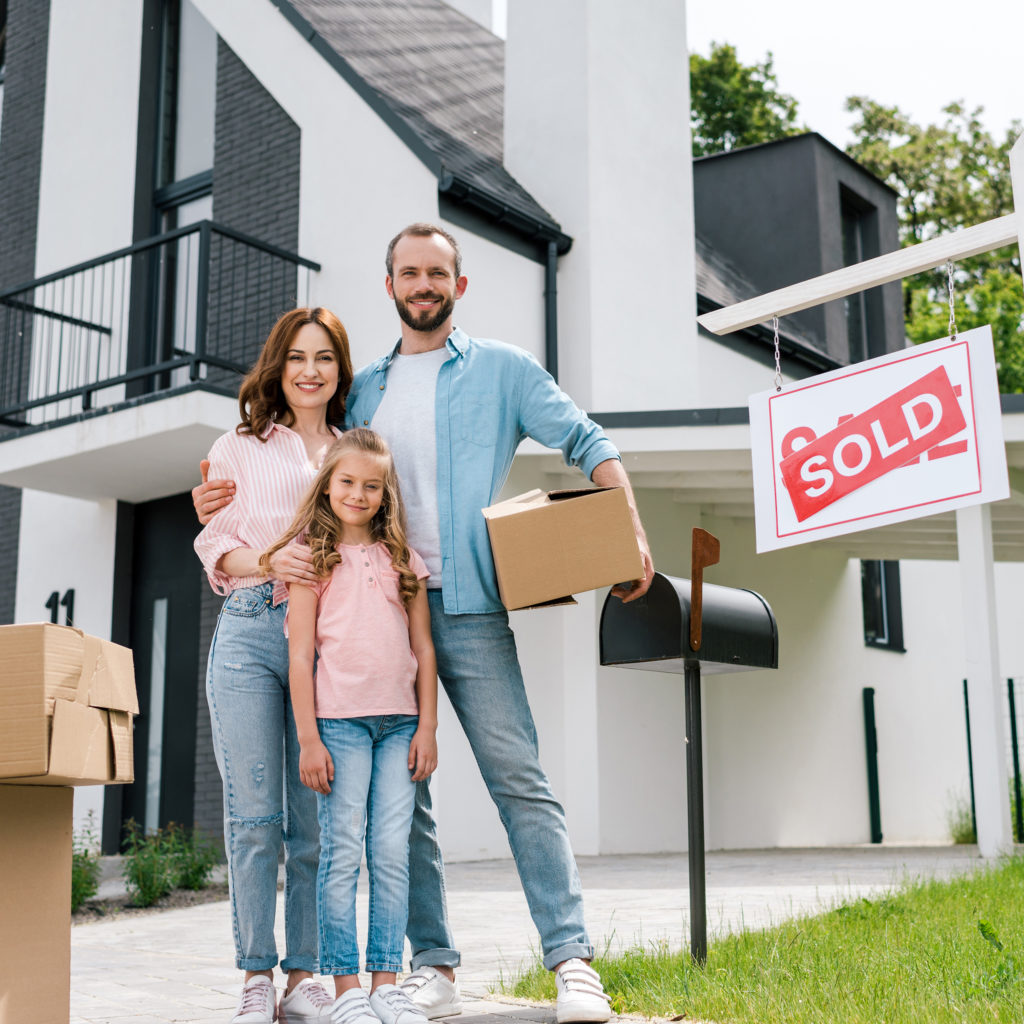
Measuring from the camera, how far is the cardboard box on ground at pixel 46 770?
243cm

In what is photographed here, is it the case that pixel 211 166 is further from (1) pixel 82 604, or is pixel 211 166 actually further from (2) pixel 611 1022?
(2) pixel 611 1022

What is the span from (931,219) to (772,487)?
23.0 metres

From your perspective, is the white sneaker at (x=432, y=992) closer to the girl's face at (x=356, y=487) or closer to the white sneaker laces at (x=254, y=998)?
the white sneaker laces at (x=254, y=998)

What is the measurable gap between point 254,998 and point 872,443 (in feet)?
7.31

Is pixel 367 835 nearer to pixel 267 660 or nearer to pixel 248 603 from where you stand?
pixel 267 660

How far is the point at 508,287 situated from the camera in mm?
9844

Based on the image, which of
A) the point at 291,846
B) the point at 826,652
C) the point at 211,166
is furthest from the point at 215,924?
the point at 826,652

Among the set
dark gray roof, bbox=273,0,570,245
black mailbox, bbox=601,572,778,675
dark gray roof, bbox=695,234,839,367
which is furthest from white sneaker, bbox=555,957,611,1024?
dark gray roof, bbox=695,234,839,367

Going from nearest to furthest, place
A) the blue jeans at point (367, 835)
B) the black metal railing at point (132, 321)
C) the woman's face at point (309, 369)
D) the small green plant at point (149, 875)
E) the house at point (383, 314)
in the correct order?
the blue jeans at point (367, 835)
the woman's face at point (309, 369)
the small green plant at point (149, 875)
the house at point (383, 314)
the black metal railing at point (132, 321)

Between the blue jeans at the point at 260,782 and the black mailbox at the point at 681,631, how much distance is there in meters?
0.93

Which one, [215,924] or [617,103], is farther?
[617,103]

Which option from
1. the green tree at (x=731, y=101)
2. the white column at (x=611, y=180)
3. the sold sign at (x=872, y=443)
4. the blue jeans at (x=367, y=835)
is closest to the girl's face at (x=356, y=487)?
the blue jeans at (x=367, y=835)

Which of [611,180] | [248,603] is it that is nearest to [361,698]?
[248,603]

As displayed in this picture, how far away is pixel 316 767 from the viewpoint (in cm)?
303
